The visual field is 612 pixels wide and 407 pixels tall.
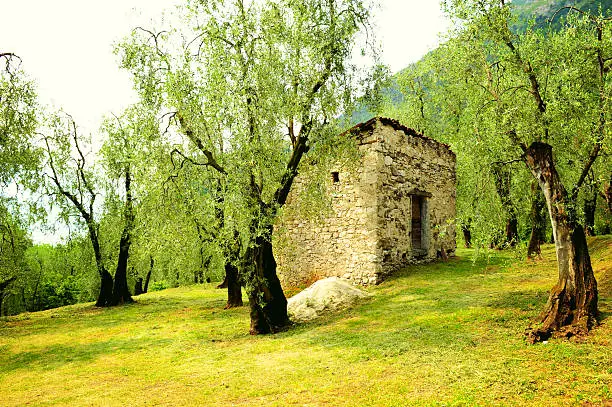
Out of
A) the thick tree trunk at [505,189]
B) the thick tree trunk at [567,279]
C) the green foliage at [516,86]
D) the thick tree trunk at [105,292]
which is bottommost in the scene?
the thick tree trunk at [105,292]

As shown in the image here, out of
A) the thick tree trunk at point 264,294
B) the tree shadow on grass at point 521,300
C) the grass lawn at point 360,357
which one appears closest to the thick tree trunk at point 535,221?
the grass lawn at point 360,357

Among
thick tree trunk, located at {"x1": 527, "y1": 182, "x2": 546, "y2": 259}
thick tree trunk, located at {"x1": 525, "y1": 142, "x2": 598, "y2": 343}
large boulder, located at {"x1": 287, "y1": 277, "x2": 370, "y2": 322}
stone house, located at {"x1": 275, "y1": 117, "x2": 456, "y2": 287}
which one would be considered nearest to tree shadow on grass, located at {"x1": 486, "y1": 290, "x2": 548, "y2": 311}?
thick tree trunk, located at {"x1": 525, "y1": 142, "x2": 598, "y2": 343}

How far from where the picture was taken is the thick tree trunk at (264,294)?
11.0m

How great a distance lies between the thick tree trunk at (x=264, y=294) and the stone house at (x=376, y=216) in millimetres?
2642

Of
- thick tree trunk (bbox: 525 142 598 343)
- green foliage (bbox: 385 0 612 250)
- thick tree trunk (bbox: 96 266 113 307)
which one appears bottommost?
thick tree trunk (bbox: 96 266 113 307)

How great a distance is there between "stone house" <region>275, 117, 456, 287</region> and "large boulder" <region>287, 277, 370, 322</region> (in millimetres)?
1655

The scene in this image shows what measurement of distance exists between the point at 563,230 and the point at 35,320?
65.2 ft

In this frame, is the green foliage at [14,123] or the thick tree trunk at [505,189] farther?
the green foliage at [14,123]

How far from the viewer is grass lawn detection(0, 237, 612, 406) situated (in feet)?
20.0

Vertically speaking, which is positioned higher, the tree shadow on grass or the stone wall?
the stone wall

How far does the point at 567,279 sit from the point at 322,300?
6.84 m

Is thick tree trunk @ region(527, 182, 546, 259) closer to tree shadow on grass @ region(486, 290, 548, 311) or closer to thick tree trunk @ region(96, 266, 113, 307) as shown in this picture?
tree shadow on grass @ region(486, 290, 548, 311)

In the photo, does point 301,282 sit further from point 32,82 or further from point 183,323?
point 32,82

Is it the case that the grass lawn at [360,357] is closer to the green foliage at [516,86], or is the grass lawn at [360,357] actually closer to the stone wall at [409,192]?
the stone wall at [409,192]
